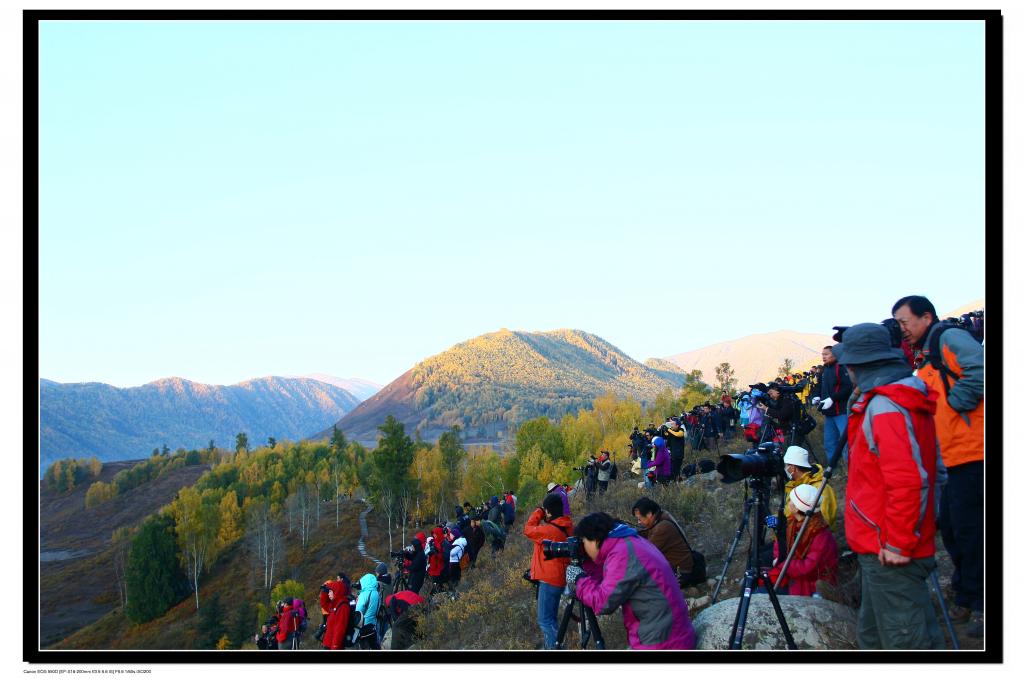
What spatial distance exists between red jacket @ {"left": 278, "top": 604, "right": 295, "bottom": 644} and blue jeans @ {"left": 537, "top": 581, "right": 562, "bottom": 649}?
7.77 metres

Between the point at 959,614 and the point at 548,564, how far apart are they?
302 cm

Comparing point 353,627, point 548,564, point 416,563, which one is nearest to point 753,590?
point 548,564

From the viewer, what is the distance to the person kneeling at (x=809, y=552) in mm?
5062

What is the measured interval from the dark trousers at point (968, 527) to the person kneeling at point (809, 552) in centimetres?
81

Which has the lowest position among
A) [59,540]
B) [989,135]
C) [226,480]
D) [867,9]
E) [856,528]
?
[59,540]

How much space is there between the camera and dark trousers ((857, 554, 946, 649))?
11.8ft

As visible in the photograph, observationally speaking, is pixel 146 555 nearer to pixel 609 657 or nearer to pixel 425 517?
pixel 425 517

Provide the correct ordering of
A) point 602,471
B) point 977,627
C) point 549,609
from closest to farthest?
1. point 977,627
2. point 549,609
3. point 602,471

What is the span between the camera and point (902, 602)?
143 inches

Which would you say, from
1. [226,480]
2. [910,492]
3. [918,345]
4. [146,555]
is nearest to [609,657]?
[910,492]

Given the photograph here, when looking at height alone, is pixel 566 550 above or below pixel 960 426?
below

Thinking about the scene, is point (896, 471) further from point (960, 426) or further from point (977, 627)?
point (977, 627)

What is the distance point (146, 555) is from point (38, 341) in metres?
59.3
